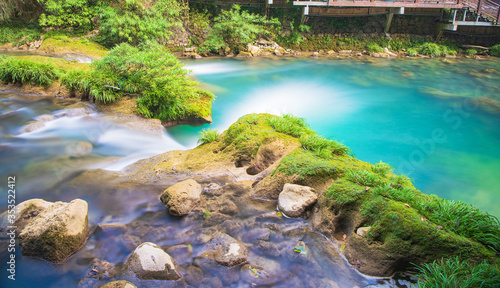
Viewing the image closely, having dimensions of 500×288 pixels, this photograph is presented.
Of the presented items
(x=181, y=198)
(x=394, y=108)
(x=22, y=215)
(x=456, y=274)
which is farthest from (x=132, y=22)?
(x=456, y=274)

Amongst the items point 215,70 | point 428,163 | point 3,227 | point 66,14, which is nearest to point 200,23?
point 215,70

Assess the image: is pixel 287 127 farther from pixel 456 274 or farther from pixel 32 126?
pixel 32 126

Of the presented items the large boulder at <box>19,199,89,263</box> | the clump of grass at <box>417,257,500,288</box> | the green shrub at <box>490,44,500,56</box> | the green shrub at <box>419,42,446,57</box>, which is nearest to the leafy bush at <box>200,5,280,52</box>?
the green shrub at <box>419,42,446,57</box>

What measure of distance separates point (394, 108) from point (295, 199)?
9547 mm

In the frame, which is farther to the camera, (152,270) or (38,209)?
(38,209)

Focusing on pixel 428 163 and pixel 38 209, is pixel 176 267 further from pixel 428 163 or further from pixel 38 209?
pixel 428 163

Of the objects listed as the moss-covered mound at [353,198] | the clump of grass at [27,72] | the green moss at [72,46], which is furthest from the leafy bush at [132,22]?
the moss-covered mound at [353,198]

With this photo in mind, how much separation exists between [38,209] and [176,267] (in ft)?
7.74

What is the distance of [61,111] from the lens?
26.0 ft

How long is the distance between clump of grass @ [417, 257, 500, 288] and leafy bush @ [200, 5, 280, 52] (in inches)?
690

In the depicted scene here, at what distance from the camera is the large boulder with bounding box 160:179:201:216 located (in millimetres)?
4293

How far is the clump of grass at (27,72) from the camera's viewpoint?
915 centimetres

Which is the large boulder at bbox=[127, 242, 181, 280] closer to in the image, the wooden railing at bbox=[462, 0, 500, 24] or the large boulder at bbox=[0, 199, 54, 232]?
the large boulder at bbox=[0, 199, 54, 232]

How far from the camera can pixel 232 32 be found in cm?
1873
